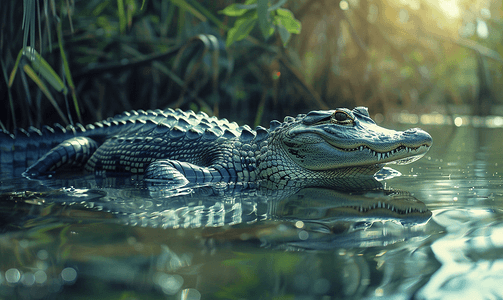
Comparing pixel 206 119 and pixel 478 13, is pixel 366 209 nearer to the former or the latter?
pixel 206 119

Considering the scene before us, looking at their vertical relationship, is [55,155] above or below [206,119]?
below

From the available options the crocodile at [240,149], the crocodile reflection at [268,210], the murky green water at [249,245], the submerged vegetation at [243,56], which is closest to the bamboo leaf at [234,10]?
the crocodile at [240,149]

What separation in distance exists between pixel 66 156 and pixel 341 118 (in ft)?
7.85

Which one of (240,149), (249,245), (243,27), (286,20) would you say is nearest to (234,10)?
(243,27)

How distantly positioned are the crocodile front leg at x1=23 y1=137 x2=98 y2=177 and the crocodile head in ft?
6.14

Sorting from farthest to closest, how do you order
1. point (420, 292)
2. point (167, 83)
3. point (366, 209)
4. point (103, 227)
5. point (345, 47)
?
point (345, 47), point (167, 83), point (366, 209), point (103, 227), point (420, 292)

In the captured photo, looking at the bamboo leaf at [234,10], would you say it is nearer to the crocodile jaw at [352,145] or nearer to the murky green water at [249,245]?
the crocodile jaw at [352,145]

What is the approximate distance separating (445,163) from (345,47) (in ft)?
17.9

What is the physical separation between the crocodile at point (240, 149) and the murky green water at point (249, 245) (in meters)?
0.57

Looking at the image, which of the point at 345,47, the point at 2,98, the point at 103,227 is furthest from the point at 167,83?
Answer: the point at 103,227

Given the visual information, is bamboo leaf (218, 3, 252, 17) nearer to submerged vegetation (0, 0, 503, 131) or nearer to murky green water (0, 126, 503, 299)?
murky green water (0, 126, 503, 299)

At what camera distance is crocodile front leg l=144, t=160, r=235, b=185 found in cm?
323

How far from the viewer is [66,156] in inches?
156

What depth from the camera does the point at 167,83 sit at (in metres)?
7.84
